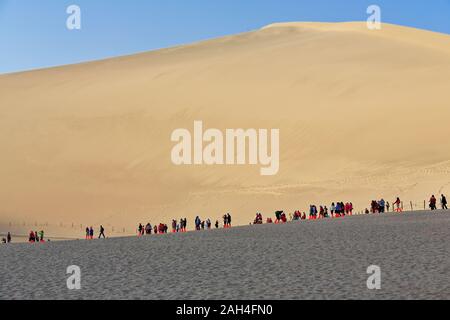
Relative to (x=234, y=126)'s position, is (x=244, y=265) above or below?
below

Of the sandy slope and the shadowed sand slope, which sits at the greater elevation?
the sandy slope

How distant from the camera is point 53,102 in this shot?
94.1 m

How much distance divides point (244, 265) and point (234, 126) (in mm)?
59837

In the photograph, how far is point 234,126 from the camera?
7694 centimetres

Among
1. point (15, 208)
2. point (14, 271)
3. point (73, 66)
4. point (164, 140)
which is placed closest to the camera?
point (14, 271)

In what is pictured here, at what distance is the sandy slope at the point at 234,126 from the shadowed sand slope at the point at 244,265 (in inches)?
1123

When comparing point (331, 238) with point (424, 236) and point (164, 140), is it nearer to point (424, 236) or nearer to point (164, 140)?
point (424, 236)

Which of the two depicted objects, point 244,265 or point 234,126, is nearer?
point 244,265

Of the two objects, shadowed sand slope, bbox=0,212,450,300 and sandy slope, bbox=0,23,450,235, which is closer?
shadowed sand slope, bbox=0,212,450,300

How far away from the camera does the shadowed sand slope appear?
1368cm

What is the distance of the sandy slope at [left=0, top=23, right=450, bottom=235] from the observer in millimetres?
59438

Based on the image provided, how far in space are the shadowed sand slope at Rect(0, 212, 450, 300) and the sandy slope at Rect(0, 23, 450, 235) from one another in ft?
93.5
